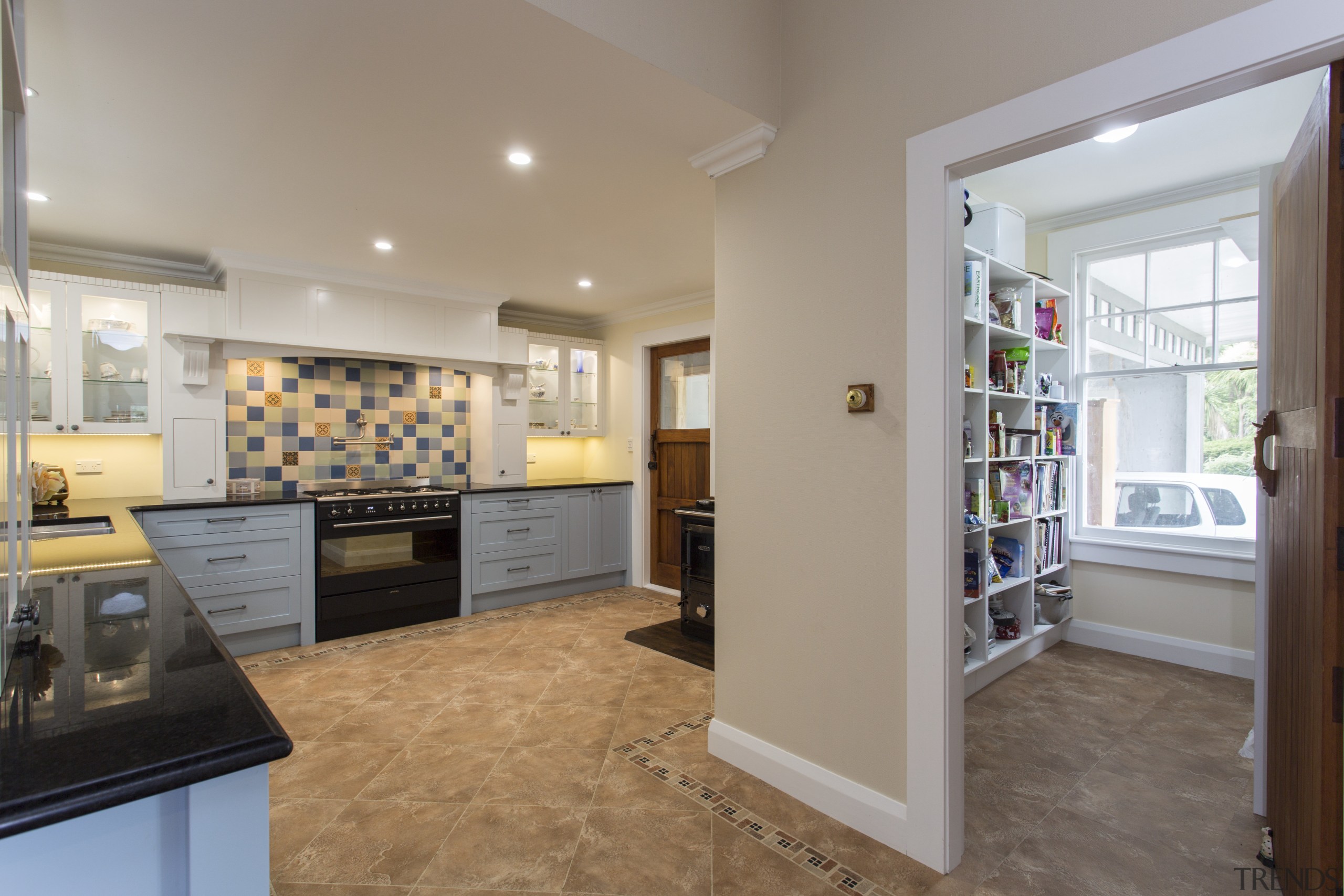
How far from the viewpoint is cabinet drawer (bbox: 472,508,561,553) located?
4.48m

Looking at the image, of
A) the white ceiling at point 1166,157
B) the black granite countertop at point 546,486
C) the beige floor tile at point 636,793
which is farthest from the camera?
the black granite countertop at point 546,486

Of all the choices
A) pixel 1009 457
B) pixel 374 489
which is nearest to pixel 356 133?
pixel 374 489

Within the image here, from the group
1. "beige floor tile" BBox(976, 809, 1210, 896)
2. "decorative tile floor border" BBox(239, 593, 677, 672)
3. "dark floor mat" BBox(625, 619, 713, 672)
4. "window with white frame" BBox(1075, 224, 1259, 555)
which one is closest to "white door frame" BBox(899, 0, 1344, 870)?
"beige floor tile" BBox(976, 809, 1210, 896)

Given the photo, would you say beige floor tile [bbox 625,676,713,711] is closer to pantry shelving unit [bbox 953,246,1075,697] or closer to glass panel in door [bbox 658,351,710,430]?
pantry shelving unit [bbox 953,246,1075,697]

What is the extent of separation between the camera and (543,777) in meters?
2.29

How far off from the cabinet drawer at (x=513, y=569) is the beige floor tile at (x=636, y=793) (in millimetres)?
2391

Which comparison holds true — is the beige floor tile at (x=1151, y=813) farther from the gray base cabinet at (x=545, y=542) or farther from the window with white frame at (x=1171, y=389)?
the gray base cabinet at (x=545, y=542)

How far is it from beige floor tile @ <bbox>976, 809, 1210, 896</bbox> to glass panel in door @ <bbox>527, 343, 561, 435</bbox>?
4.21 m

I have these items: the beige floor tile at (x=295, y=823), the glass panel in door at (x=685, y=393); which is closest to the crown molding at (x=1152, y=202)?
the glass panel in door at (x=685, y=393)

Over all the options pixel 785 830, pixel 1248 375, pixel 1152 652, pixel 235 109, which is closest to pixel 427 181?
pixel 235 109

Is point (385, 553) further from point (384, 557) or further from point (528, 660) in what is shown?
point (528, 660)

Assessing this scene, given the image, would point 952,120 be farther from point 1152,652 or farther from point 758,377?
point 1152,652

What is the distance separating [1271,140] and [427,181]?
3808 mm

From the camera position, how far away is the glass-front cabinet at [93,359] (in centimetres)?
331
